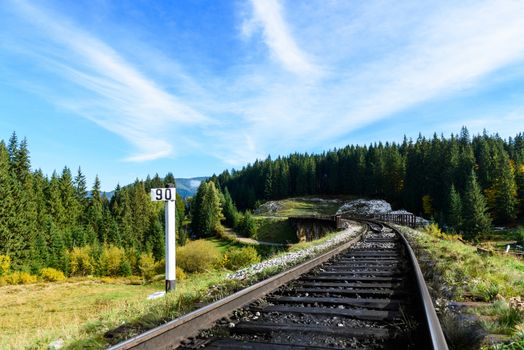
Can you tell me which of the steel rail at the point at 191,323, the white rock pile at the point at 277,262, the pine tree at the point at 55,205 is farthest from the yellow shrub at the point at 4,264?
the steel rail at the point at 191,323

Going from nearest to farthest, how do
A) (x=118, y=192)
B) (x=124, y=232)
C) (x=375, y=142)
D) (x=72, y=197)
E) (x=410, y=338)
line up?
1. (x=410, y=338)
2. (x=72, y=197)
3. (x=124, y=232)
4. (x=118, y=192)
5. (x=375, y=142)

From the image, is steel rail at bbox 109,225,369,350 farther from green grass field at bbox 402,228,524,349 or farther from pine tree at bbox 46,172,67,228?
pine tree at bbox 46,172,67,228

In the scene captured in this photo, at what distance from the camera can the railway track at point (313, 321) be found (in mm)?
3166

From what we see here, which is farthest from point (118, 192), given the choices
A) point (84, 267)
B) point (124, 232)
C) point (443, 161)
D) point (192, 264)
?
point (443, 161)

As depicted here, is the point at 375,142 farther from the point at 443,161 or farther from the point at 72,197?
the point at 72,197

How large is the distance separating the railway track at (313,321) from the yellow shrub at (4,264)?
198ft

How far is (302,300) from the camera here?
4879 millimetres

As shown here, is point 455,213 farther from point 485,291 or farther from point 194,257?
point 485,291

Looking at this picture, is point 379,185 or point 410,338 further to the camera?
point 379,185

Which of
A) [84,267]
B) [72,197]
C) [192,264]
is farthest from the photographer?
[72,197]

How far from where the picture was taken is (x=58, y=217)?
76.7 meters

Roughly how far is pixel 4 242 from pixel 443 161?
273 ft

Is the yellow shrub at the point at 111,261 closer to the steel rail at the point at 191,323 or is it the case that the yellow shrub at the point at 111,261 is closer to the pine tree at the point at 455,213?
the pine tree at the point at 455,213

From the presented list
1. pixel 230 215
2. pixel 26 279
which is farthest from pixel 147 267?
pixel 230 215
